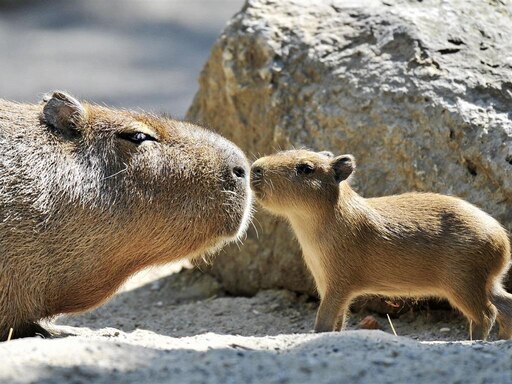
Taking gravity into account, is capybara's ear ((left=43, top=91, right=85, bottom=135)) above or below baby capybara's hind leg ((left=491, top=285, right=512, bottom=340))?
above

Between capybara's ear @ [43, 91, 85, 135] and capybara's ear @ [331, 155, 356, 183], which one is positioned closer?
capybara's ear @ [43, 91, 85, 135]

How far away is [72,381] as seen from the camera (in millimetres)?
3646

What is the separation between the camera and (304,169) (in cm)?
555

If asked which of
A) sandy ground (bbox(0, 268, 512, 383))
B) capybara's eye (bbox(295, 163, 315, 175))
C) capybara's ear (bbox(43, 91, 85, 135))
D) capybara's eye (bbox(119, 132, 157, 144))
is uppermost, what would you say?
capybara's ear (bbox(43, 91, 85, 135))

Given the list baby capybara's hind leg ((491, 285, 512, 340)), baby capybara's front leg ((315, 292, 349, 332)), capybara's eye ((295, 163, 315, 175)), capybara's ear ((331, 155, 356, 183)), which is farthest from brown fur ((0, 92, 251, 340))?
baby capybara's hind leg ((491, 285, 512, 340))

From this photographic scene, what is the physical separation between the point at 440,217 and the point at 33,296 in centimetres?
225

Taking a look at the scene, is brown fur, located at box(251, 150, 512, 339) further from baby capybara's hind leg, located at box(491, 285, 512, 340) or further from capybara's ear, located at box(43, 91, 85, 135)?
capybara's ear, located at box(43, 91, 85, 135)

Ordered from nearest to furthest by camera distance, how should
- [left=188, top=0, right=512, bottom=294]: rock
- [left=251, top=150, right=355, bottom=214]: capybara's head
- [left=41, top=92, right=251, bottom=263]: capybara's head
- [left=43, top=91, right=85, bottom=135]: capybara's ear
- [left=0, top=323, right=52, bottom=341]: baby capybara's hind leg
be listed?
[left=0, top=323, right=52, bottom=341]: baby capybara's hind leg
[left=41, top=92, right=251, bottom=263]: capybara's head
[left=43, top=91, right=85, bottom=135]: capybara's ear
[left=251, top=150, right=355, bottom=214]: capybara's head
[left=188, top=0, right=512, bottom=294]: rock

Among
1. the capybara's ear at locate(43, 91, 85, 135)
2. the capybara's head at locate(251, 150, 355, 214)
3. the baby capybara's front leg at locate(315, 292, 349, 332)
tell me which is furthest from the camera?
the capybara's head at locate(251, 150, 355, 214)

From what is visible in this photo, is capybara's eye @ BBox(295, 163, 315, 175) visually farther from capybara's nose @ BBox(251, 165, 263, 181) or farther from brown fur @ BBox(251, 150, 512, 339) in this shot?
capybara's nose @ BBox(251, 165, 263, 181)

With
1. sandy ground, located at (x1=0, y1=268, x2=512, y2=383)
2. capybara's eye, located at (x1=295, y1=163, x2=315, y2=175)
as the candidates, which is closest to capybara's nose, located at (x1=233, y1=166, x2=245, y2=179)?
capybara's eye, located at (x1=295, y1=163, x2=315, y2=175)

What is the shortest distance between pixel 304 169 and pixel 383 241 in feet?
1.98

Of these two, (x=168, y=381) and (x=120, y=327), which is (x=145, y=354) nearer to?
(x=168, y=381)

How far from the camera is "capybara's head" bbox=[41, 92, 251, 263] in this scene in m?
5.14
